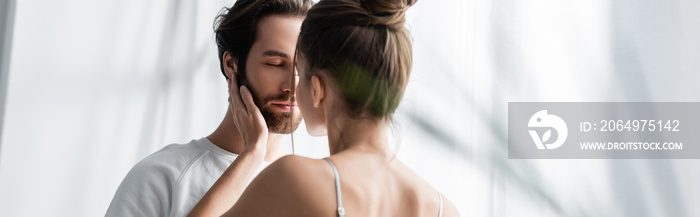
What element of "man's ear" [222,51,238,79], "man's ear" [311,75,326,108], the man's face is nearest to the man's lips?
the man's face

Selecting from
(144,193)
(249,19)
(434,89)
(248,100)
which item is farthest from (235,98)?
(434,89)

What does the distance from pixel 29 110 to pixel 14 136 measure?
0.09 meters

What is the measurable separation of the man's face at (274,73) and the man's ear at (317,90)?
16.0 inches

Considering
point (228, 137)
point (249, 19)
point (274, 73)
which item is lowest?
point (228, 137)

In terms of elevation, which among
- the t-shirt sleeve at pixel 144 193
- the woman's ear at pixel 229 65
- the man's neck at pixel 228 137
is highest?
the woman's ear at pixel 229 65

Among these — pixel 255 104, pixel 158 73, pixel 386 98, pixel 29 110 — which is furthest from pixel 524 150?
pixel 29 110

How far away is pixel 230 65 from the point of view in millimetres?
1385

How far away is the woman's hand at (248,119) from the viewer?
1.20m

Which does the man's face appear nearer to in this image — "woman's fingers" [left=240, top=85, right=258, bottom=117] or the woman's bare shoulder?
"woman's fingers" [left=240, top=85, right=258, bottom=117]

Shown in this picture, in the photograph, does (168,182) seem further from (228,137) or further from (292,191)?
(292,191)

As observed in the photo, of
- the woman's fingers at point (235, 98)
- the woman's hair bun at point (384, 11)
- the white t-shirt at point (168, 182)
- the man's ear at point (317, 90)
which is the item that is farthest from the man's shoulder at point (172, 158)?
the woman's hair bun at point (384, 11)

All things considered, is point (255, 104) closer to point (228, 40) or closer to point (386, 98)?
point (228, 40)

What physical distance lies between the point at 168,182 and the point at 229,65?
0.31 meters

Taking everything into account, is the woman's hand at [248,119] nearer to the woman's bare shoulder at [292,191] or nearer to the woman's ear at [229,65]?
the woman's ear at [229,65]
